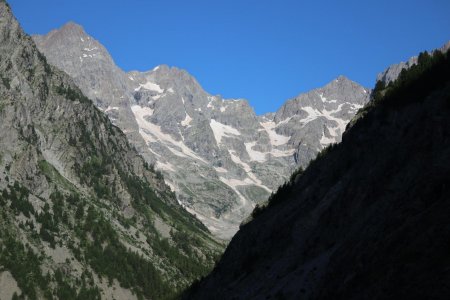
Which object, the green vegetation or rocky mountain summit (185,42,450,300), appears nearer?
rocky mountain summit (185,42,450,300)

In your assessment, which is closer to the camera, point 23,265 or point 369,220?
point 369,220

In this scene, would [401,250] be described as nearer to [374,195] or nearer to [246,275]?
[374,195]

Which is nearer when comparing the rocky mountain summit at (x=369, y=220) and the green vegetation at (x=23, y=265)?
the rocky mountain summit at (x=369, y=220)

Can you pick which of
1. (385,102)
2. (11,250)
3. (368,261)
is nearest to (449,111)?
(385,102)

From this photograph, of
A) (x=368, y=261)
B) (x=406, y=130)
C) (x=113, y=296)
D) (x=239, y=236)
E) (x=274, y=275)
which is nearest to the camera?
(x=368, y=261)

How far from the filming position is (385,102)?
67.8 metres

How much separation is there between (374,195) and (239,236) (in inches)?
1591

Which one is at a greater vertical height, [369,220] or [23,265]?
[369,220]

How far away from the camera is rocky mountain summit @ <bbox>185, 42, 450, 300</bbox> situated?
96.5ft

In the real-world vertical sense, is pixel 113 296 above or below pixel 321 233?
below

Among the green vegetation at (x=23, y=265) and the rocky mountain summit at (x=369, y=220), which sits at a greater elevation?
the rocky mountain summit at (x=369, y=220)

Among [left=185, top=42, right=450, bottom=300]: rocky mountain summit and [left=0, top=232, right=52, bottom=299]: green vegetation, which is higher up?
[left=185, top=42, right=450, bottom=300]: rocky mountain summit

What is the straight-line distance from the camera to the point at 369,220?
4566 centimetres

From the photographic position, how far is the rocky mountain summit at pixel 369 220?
29406mm
